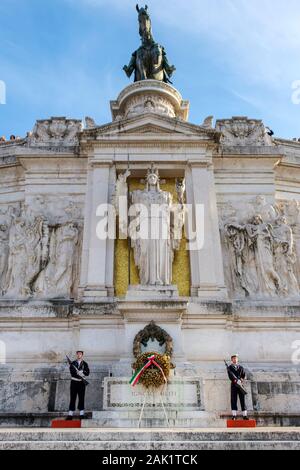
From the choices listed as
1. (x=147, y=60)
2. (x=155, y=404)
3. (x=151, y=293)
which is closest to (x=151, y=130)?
(x=151, y=293)

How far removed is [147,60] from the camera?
22219mm

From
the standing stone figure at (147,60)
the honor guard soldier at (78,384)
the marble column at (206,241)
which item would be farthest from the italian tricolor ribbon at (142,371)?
the standing stone figure at (147,60)

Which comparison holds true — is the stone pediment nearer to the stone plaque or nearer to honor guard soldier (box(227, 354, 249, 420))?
honor guard soldier (box(227, 354, 249, 420))

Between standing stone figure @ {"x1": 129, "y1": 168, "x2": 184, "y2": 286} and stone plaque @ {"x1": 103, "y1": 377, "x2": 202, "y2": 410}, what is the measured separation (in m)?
3.60

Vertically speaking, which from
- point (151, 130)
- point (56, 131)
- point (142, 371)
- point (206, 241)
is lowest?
point (142, 371)

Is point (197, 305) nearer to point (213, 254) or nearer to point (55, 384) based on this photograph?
point (213, 254)

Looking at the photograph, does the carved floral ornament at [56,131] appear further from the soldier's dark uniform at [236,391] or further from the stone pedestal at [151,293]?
the soldier's dark uniform at [236,391]

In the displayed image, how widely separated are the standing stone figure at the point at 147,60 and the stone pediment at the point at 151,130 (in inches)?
232

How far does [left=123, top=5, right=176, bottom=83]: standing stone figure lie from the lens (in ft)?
72.1

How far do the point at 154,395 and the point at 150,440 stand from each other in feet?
15.1

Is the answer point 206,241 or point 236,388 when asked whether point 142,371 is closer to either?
point 236,388

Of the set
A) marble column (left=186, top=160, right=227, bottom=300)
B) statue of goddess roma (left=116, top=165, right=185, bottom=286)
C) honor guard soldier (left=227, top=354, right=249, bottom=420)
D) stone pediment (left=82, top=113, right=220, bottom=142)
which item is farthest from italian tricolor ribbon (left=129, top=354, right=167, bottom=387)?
stone pediment (left=82, top=113, right=220, bottom=142)

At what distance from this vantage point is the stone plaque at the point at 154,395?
10.8m

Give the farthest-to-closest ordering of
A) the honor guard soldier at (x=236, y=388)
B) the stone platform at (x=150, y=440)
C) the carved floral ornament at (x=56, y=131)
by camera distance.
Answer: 1. the carved floral ornament at (x=56, y=131)
2. the honor guard soldier at (x=236, y=388)
3. the stone platform at (x=150, y=440)
